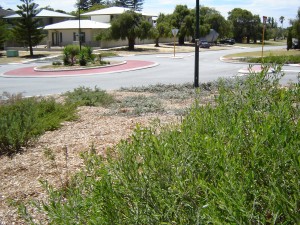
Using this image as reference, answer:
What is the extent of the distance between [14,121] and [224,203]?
5920mm

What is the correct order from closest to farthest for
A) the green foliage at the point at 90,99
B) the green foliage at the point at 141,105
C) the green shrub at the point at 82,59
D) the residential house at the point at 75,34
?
the green foliage at the point at 141,105
the green foliage at the point at 90,99
the green shrub at the point at 82,59
the residential house at the point at 75,34

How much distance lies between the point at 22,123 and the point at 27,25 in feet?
124

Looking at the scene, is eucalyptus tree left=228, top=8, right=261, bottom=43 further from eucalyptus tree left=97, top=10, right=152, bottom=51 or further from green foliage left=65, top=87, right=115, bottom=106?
green foliage left=65, top=87, right=115, bottom=106

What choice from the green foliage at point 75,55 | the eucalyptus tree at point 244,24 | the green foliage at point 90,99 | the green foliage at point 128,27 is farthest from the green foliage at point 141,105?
the eucalyptus tree at point 244,24

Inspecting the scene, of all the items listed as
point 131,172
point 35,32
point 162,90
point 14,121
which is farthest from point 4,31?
point 131,172

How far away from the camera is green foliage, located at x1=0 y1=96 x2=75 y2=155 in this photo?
698 centimetres

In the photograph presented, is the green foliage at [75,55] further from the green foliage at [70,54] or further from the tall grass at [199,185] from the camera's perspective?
the tall grass at [199,185]

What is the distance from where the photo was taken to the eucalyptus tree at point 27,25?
138 ft

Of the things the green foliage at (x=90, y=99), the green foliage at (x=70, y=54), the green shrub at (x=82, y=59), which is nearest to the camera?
the green foliage at (x=90, y=99)

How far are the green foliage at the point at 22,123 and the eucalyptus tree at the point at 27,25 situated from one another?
35370mm

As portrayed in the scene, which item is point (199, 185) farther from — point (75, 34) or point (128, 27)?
point (75, 34)

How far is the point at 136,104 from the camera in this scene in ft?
35.9

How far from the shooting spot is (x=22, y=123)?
24.2ft

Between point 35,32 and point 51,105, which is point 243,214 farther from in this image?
point 35,32
